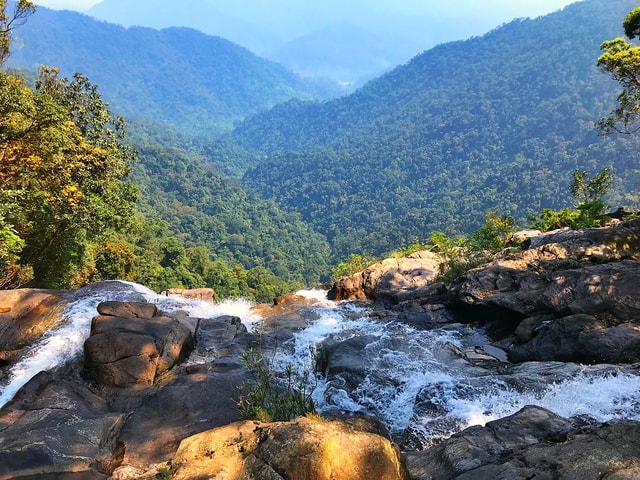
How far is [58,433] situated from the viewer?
7.27 metres

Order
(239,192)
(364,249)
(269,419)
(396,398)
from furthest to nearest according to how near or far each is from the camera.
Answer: (239,192) → (364,249) → (396,398) → (269,419)

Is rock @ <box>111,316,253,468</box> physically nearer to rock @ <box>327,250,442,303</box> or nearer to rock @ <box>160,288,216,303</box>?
rock @ <box>327,250,442,303</box>

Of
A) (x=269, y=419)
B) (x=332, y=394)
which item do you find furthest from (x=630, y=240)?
(x=269, y=419)

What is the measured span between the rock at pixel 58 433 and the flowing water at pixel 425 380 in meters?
1.79

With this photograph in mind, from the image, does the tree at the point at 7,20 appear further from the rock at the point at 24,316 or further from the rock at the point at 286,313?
the rock at the point at 286,313

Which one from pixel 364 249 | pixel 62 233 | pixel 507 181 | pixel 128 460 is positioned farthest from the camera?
pixel 507 181

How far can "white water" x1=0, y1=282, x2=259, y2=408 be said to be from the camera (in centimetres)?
1044

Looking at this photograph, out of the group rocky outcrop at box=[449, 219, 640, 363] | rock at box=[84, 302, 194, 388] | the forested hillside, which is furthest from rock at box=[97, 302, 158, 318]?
the forested hillside

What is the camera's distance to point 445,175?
17400cm

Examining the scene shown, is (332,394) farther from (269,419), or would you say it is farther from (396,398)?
(269,419)

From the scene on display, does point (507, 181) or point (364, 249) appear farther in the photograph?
point (507, 181)

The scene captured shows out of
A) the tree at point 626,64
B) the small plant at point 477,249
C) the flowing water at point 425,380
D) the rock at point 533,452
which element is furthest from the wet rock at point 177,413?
the tree at point 626,64

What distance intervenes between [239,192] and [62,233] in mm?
152527

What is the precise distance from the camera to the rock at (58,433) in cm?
657
